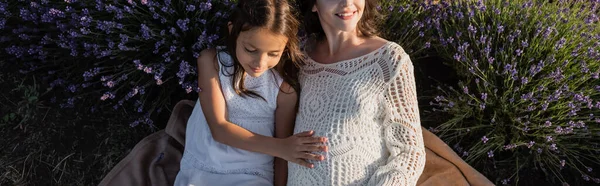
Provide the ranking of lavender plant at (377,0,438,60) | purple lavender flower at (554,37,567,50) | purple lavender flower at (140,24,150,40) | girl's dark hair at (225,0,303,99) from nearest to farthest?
1. girl's dark hair at (225,0,303,99)
2. purple lavender flower at (140,24,150,40)
3. purple lavender flower at (554,37,567,50)
4. lavender plant at (377,0,438,60)

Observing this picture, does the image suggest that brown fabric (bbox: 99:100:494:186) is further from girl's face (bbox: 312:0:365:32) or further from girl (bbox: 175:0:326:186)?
girl's face (bbox: 312:0:365:32)

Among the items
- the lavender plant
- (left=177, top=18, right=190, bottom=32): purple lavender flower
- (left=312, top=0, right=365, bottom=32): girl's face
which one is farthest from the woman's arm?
(left=177, top=18, right=190, bottom=32): purple lavender flower

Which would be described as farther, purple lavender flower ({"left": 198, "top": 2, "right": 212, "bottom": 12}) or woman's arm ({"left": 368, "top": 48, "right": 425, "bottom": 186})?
purple lavender flower ({"left": 198, "top": 2, "right": 212, "bottom": 12})

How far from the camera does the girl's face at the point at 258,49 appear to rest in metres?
2.00

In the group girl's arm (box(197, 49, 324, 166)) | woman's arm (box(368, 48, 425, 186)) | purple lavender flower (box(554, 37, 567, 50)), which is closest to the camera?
woman's arm (box(368, 48, 425, 186))

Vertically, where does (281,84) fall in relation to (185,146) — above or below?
above

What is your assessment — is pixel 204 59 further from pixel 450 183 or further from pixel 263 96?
pixel 450 183

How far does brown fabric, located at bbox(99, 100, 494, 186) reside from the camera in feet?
8.14

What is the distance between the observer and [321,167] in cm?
218

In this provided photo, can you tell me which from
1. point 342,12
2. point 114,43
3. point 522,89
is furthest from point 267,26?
point 522,89

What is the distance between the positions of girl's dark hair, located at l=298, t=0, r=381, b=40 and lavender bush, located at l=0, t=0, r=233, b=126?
0.36m

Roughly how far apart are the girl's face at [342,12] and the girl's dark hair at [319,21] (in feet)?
0.31

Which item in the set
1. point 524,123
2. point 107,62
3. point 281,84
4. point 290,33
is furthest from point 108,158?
point 524,123

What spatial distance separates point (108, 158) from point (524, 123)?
192cm
